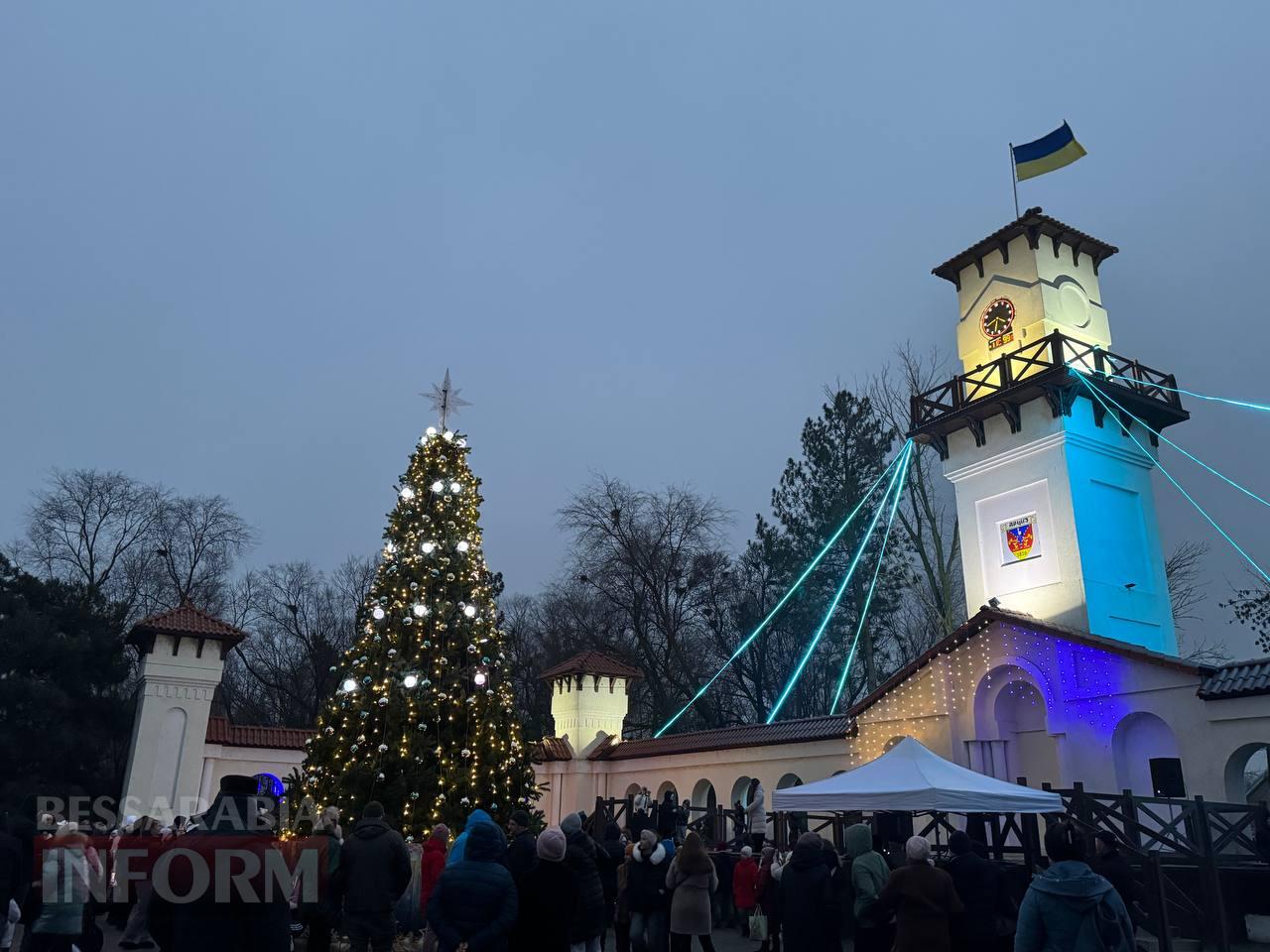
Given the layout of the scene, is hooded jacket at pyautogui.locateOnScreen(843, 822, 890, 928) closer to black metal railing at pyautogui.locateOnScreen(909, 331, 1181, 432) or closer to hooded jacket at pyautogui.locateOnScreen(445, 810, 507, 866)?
hooded jacket at pyautogui.locateOnScreen(445, 810, 507, 866)

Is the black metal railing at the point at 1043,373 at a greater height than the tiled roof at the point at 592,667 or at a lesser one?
greater

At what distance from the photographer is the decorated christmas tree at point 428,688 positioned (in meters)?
12.1

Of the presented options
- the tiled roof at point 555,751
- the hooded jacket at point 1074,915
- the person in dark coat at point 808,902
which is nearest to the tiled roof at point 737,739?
the tiled roof at point 555,751

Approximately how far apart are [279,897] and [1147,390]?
836 inches

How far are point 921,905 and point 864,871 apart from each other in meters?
1.34

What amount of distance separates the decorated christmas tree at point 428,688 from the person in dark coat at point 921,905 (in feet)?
23.2

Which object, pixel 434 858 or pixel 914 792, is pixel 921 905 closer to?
pixel 914 792

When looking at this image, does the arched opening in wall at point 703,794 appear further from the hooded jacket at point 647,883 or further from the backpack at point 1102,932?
the backpack at point 1102,932

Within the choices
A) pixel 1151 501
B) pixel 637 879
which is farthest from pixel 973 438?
pixel 637 879

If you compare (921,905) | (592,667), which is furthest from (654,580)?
(921,905)

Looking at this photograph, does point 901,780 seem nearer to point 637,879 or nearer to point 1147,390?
point 637,879

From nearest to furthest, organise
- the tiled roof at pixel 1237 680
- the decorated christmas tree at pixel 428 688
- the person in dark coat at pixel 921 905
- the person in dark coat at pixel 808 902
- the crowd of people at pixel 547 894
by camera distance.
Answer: the crowd of people at pixel 547 894 → the person in dark coat at pixel 921 905 → the person in dark coat at pixel 808 902 → the decorated christmas tree at pixel 428 688 → the tiled roof at pixel 1237 680

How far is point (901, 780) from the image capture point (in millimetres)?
10383

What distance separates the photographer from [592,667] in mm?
24219
